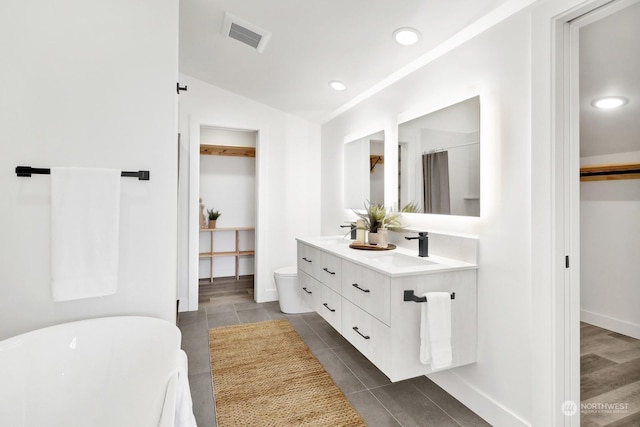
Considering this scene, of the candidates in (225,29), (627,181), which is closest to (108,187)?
(225,29)

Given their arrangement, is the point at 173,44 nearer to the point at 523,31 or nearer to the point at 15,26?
the point at 15,26

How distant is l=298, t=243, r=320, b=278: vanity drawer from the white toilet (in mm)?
352

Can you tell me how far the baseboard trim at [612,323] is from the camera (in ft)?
8.82

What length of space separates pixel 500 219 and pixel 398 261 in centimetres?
77

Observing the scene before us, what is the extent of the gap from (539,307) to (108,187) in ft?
7.35

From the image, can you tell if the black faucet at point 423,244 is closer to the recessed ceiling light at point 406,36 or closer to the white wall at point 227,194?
the recessed ceiling light at point 406,36

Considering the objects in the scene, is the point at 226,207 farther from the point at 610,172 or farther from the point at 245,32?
the point at 610,172

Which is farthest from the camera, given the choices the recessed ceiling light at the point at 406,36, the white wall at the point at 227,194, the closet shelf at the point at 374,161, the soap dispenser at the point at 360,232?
the white wall at the point at 227,194

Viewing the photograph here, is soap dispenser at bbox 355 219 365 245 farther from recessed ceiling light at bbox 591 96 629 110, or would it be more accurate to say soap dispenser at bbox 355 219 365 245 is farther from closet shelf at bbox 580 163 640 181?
closet shelf at bbox 580 163 640 181

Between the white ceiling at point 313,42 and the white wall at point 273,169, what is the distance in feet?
0.98

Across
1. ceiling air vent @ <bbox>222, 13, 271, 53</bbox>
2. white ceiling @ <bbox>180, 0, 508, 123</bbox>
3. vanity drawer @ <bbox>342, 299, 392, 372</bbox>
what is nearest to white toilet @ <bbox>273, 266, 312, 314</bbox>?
vanity drawer @ <bbox>342, 299, 392, 372</bbox>

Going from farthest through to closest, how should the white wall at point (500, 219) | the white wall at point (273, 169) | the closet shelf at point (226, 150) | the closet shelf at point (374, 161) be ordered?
the closet shelf at point (226, 150), the white wall at point (273, 169), the closet shelf at point (374, 161), the white wall at point (500, 219)

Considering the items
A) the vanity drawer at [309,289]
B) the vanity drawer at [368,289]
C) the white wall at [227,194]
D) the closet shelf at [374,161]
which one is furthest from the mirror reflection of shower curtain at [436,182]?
the white wall at [227,194]

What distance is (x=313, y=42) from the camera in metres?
2.48
